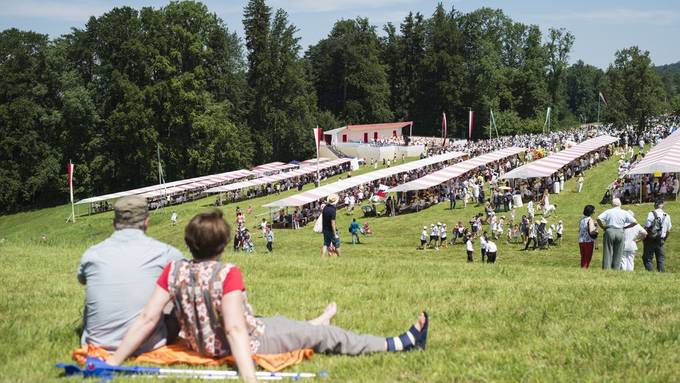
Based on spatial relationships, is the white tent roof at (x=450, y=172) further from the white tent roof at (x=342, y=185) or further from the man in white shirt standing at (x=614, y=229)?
the man in white shirt standing at (x=614, y=229)

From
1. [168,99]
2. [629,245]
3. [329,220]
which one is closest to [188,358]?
[329,220]

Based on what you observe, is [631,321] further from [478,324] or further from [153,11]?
[153,11]

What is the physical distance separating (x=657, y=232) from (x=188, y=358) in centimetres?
1088

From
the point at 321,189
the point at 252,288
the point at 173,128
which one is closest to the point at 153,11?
the point at 173,128

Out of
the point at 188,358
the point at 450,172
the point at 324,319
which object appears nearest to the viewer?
the point at 188,358

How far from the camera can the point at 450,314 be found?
6.23 m

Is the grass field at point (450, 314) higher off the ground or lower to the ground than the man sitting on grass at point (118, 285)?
lower

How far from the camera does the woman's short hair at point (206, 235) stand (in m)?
4.42

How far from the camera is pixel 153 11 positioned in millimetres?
62656

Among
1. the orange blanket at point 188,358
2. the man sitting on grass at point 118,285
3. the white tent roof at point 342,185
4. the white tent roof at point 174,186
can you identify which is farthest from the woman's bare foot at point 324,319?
Result: the white tent roof at point 174,186

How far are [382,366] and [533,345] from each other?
4.38ft

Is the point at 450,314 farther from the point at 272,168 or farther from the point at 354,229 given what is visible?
the point at 272,168

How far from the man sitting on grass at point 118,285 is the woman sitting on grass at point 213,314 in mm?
290

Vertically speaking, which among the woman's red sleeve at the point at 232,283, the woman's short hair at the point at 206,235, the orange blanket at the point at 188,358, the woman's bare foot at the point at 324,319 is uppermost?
the woman's short hair at the point at 206,235
